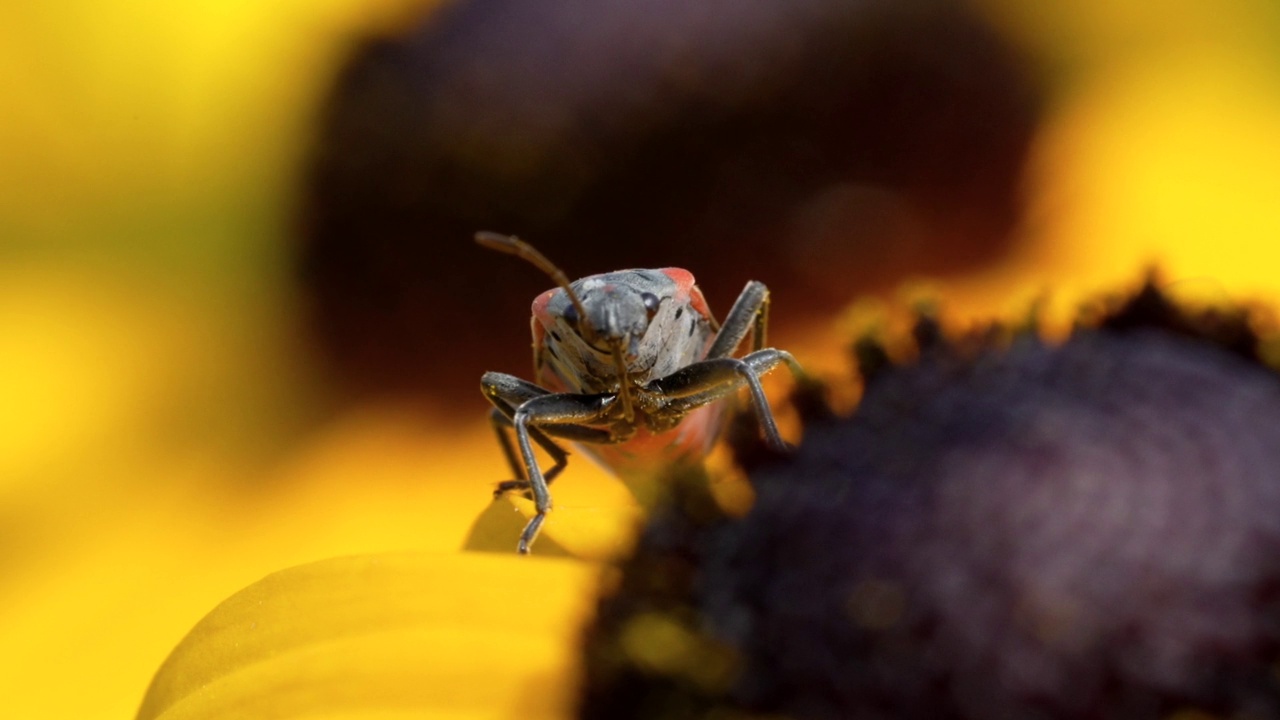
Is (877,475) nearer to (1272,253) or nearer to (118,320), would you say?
(1272,253)

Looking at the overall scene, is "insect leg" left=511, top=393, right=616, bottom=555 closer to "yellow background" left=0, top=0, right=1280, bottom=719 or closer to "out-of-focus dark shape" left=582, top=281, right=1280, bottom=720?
"yellow background" left=0, top=0, right=1280, bottom=719

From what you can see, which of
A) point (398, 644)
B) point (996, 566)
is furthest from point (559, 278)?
point (996, 566)

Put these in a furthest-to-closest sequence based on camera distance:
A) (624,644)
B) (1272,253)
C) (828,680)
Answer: (1272,253) < (624,644) < (828,680)

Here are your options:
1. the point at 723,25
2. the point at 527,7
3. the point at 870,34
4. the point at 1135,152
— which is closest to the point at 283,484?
the point at 527,7

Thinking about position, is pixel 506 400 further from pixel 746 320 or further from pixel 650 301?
pixel 746 320

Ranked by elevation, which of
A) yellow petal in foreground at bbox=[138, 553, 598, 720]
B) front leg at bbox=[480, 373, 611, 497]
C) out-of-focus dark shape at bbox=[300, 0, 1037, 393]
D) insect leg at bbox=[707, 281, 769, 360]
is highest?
out-of-focus dark shape at bbox=[300, 0, 1037, 393]

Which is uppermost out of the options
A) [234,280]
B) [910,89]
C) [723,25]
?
[723,25]

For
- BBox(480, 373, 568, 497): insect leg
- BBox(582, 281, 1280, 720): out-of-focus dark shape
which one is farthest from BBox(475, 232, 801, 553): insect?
BBox(582, 281, 1280, 720): out-of-focus dark shape
